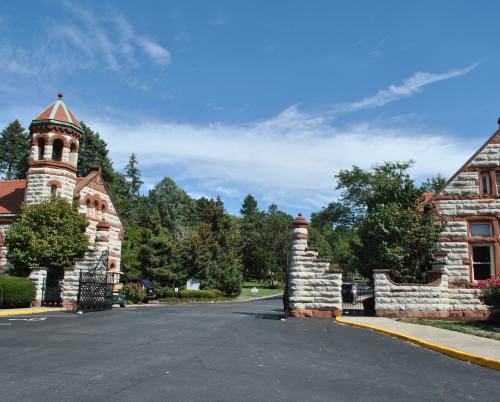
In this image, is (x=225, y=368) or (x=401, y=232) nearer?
(x=225, y=368)

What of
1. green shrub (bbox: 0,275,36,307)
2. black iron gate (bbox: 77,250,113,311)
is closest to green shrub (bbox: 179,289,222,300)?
black iron gate (bbox: 77,250,113,311)

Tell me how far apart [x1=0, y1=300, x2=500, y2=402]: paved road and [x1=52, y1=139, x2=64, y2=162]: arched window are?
1949cm

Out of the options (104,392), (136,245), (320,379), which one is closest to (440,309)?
(320,379)

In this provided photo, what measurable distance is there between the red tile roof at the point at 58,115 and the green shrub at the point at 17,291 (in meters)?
11.4

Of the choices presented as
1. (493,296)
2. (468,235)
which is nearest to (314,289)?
(493,296)

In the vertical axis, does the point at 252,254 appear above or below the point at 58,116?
below

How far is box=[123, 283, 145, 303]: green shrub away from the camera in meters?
30.4

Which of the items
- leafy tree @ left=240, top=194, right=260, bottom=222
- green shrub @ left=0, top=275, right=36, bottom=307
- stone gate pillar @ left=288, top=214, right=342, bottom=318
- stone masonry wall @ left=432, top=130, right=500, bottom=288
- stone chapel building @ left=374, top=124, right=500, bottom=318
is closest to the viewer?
stone gate pillar @ left=288, top=214, right=342, bottom=318

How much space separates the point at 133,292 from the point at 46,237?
285 inches

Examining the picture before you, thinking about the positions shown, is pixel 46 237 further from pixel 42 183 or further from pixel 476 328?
pixel 476 328

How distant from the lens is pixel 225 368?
7.82 meters

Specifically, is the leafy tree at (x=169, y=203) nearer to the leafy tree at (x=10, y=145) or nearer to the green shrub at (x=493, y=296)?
the leafy tree at (x=10, y=145)

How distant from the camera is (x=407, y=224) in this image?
19922 mm

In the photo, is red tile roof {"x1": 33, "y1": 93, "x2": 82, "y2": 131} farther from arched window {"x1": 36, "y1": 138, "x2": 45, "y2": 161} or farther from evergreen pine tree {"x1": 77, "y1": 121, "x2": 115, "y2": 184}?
evergreen pine tree {"x1": 77, "y1": 121, "x2": 115, "y2": 184}
